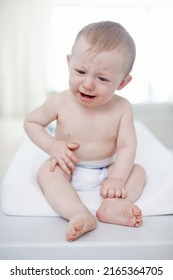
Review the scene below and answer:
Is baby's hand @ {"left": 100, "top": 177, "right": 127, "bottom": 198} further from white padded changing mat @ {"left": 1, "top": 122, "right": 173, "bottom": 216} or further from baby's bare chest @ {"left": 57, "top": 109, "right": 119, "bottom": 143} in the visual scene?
baby's bare chest @ {"left": 57, "top": 109, "right": 119, "bottom": 143}

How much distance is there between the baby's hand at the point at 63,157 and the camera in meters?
1.09

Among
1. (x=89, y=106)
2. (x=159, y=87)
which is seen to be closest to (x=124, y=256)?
(x=89, y=106)

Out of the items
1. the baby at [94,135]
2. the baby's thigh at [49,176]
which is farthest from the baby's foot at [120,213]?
the baby's thigh at [49,176]

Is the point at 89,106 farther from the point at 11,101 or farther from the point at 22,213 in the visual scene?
the point at 11,101

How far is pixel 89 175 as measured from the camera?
117 cm

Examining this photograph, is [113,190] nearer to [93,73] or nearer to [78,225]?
[78,225]

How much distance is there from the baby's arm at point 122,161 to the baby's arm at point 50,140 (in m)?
0.12

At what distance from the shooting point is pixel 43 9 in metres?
4.09

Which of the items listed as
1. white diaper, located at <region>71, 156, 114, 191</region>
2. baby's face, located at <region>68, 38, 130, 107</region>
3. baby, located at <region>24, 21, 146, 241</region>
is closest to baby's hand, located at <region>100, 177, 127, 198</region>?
baby, located at <region>24, 21, 146, 241</region>

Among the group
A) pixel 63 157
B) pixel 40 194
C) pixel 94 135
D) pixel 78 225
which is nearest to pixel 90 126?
pixel 94 135

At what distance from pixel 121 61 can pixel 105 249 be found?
19.3 inches

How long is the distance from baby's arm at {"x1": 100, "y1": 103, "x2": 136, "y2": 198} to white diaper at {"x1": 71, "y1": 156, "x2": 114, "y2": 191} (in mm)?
28

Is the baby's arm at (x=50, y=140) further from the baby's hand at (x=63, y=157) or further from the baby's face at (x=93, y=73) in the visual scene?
the baby's face at (x=93, y=73)

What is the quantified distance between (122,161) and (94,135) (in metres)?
0.12
